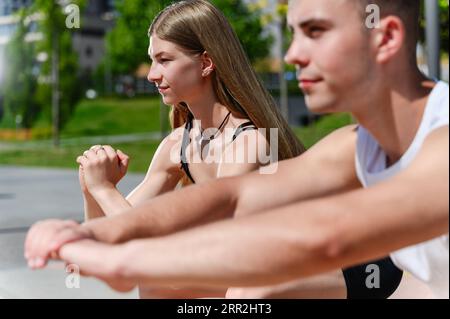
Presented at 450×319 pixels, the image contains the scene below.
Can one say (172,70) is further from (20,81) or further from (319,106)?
(20,81)

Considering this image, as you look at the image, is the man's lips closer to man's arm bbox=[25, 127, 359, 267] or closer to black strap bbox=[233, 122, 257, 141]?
man's arm bbox=[25, 127, 359, 267]

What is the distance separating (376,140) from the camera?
4.51ft

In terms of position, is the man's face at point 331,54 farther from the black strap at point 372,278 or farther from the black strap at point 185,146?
the black strap at point 185,146

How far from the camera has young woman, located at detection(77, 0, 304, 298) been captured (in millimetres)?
2471

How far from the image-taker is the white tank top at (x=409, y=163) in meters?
1.29

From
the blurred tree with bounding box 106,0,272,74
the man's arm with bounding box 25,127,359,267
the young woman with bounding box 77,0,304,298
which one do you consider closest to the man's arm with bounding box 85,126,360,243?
the man's arm with bounding box 25,127,359,267

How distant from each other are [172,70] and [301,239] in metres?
1.52

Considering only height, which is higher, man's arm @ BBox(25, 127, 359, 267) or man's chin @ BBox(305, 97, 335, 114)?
man's chin @ BBox(305, 97, 335, 114)

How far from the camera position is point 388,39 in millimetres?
1272

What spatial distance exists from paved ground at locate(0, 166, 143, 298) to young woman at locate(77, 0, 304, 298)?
59 centimetres

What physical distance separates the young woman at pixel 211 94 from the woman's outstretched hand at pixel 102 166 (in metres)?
0.02

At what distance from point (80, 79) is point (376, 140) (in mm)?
26056

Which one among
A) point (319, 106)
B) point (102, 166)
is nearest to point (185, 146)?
point (102, 166)
